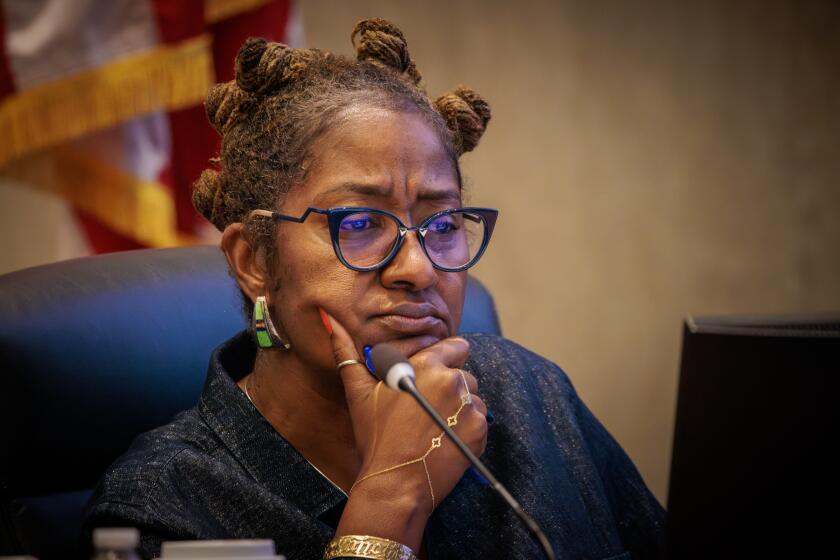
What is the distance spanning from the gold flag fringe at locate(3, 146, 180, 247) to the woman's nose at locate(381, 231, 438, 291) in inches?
50.3

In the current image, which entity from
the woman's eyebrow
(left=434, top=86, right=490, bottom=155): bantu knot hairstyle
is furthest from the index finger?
(left=434, top=86, right=490, bottom=155): bantu knot hairstyle

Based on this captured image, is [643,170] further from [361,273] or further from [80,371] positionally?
[80,371]

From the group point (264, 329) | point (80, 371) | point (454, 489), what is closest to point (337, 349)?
point (264, 329)

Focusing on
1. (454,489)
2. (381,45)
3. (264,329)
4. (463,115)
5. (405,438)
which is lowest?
(454,489)

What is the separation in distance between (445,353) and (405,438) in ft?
0.49

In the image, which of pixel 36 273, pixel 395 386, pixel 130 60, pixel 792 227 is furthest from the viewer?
pixel 792 227

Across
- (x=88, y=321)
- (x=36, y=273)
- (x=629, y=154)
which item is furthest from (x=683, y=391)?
(x=629, y=154)

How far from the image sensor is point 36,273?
1468mm

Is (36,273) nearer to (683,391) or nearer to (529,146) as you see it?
(683,391)

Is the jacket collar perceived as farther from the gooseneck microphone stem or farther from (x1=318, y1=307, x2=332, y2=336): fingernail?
the gooseneck microphone stem

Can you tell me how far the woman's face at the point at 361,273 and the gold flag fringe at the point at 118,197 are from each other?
120cm

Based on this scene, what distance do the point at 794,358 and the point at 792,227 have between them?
2.89 meters

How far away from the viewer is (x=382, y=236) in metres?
1.29

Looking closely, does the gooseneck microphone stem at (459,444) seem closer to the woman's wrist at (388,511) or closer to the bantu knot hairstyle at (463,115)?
the woman's wrist at (388,511)
